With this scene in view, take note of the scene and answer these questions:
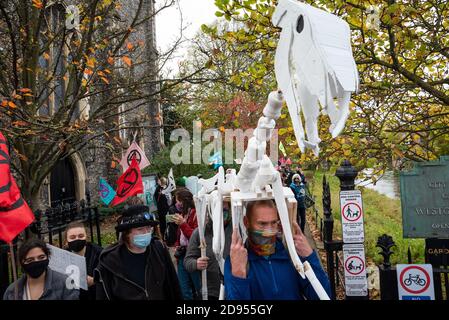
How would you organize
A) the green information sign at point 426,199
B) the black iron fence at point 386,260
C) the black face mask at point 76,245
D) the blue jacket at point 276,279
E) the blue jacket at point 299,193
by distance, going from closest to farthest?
the blue jacket at point 276,279 → the black iron fence at point 386,260 → the green information sign at point 426,199 → the black face mask at point 76,245 → the blue jacket at point 299,193

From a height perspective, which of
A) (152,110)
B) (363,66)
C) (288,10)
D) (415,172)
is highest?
(152,110)

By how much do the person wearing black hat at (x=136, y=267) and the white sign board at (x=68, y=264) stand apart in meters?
0.23

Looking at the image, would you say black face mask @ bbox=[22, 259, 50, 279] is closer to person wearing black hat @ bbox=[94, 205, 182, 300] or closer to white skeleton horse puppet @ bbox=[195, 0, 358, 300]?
person wearing black hat @ bbox=[94, 205, 182, 300]

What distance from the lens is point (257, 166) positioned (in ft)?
8.46

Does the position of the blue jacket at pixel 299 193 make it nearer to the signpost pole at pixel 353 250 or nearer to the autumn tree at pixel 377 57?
the autumn tree at pixel 377 57

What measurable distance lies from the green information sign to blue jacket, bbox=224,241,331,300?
1771 mm

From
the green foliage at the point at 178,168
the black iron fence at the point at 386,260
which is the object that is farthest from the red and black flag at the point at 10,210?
the green foliage at the point at 178,168

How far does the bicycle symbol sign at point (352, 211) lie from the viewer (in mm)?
3561

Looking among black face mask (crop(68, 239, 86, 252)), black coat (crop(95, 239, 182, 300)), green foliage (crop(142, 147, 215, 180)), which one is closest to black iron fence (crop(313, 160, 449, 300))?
black coat (crop(95, 239, 182, 300))

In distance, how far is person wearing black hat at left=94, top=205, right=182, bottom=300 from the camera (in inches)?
123

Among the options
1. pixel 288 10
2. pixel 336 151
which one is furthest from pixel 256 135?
pixel 336 151

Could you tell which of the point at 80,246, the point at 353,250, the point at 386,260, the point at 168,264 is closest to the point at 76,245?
the point at 80,246
